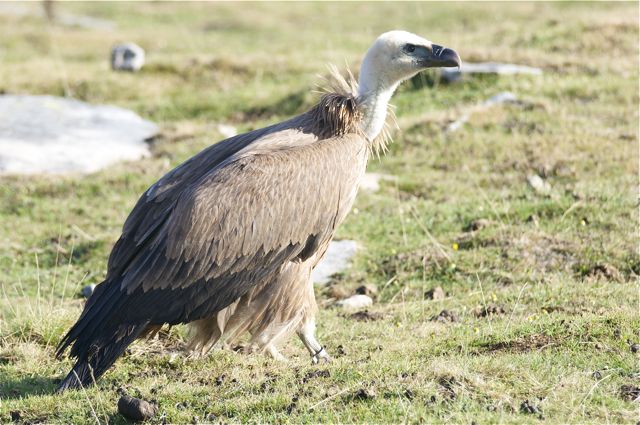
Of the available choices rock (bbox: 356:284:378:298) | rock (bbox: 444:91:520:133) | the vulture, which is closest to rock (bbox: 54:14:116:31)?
rock (bbox: 444:91:520:133)

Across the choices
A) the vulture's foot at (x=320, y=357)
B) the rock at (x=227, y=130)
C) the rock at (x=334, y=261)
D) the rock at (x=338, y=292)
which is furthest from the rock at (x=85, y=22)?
the vulture's foot at (x=320, y=357)

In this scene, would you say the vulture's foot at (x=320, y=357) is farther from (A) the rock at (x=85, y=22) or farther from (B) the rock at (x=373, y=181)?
(A) the rock at (x=85, y=22)

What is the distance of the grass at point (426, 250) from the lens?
18.1 ft

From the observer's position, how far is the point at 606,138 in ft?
39.0

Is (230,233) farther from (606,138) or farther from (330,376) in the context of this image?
(606,138)

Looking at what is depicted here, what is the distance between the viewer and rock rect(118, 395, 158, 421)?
543 centimetres

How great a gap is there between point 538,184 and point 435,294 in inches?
120

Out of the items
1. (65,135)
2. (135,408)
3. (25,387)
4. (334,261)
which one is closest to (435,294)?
(334,261)

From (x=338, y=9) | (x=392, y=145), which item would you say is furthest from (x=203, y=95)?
(x=338, y=9)

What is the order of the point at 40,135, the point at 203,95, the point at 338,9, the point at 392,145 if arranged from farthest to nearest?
1. the point at 338,9
2. the point at 203,95
3. the point at 40,135
4. the point at 392,145

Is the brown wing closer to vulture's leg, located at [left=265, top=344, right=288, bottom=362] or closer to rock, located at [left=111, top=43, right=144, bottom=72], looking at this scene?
vulture's leg, located at [left=265, top=344, right=288, bottom=362]

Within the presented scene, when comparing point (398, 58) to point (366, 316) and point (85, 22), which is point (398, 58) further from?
A: point (85, 22)

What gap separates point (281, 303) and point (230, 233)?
63cm

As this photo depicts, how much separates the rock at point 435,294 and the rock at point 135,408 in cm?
338
